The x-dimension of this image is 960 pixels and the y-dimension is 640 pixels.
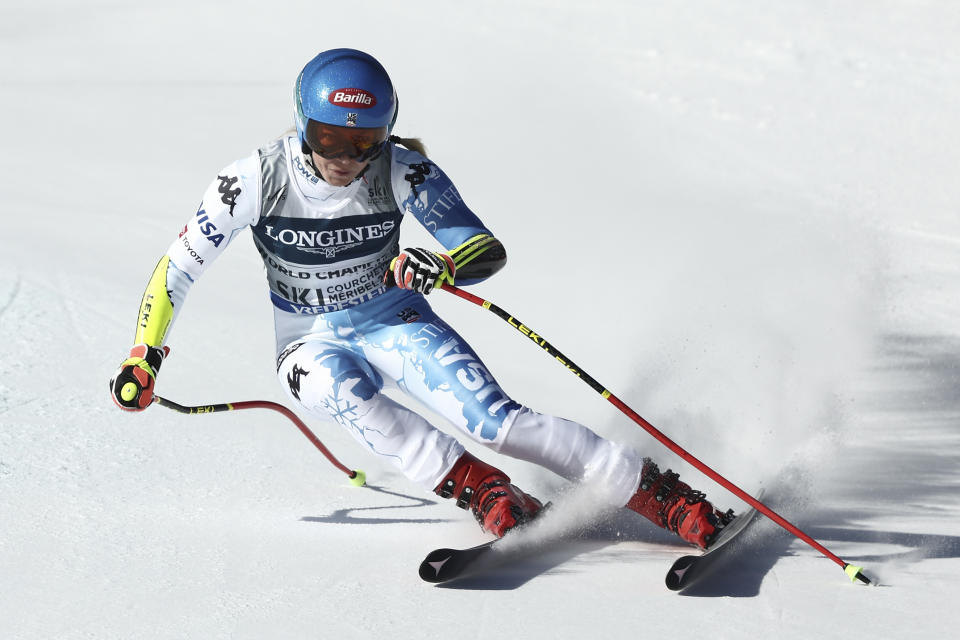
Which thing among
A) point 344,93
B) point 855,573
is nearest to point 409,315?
point 344,93

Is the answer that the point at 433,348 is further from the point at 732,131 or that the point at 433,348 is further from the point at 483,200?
the point at 732,131

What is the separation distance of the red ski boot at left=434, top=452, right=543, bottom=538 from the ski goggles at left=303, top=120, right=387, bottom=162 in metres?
1.15

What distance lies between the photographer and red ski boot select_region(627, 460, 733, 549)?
3812mm

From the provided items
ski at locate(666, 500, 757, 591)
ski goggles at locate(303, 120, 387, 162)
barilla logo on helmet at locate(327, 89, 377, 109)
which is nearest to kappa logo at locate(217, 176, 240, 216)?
ski goggles at locate(303, 120, 387, 162)

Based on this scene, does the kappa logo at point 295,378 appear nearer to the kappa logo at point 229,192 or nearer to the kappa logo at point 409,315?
the kappa logo at point 409,315

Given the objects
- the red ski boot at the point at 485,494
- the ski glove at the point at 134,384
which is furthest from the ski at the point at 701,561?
the ski glove at the point at 134,384

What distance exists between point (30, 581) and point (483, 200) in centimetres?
593

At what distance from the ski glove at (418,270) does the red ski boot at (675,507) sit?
3.22ft

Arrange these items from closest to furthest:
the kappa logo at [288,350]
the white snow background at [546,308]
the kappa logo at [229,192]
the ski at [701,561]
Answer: the ski at [701,561], the white snow background at [546,308], the kappa logo at [229,192], the kappa logo at [288,350]

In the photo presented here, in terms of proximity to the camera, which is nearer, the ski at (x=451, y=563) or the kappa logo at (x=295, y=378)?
the ski at (x=451, y=563)

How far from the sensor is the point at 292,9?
46.8 ft

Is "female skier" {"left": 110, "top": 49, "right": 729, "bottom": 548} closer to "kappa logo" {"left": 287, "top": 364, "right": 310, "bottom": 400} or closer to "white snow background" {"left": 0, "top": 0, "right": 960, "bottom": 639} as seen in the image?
"kappa logo" {"left": 287, "top": 364, "right": 310, "bottom": 400}

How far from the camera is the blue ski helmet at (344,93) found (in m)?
3.64

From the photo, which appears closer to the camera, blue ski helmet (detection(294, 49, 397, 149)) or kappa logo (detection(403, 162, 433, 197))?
blue ski helmet (detection(294, 49, 397, 149))
